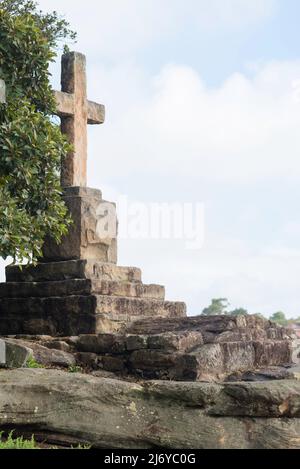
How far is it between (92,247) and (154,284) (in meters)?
1.28

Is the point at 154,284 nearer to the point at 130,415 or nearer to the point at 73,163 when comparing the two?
the point at 73,163

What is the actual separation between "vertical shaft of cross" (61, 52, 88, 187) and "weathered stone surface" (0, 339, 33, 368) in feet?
13.0

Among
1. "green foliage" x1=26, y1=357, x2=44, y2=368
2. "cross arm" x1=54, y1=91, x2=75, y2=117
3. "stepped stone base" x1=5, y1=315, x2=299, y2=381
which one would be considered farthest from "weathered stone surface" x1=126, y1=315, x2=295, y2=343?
"cross arm" x1=54, y1=91, x2=75, y2=117

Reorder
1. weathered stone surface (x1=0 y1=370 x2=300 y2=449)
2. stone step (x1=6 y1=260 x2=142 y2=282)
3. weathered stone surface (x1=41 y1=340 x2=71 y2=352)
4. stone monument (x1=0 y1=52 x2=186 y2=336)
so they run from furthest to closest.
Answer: stone step (x1=6 y1=260 x2=142 y2=282) → stone monument (x1=0 y1=52 x2=186 y2=336) → weathered stone surface (x1=41 y1=340 x2=71 y2=352) → weathered stone surface (x1=0 y1=370 x2=300 y2=449)

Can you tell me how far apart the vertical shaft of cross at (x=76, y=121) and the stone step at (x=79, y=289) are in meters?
1.93

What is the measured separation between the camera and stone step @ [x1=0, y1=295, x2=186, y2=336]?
12.9 metres

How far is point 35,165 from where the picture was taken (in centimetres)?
1304

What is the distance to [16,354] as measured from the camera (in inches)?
442

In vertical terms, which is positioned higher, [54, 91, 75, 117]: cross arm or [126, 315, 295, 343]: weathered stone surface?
[54, 91, 75, 117]: cross arm

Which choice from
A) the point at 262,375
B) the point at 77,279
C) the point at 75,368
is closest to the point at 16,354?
the point at 75,368

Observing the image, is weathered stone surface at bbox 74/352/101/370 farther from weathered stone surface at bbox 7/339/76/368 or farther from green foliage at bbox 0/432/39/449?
green foliage at bbox 0/432/39/449

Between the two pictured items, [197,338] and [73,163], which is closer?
[197,338]

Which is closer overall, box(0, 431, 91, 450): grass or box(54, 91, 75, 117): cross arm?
box(0, 431, 91, 450): grass
